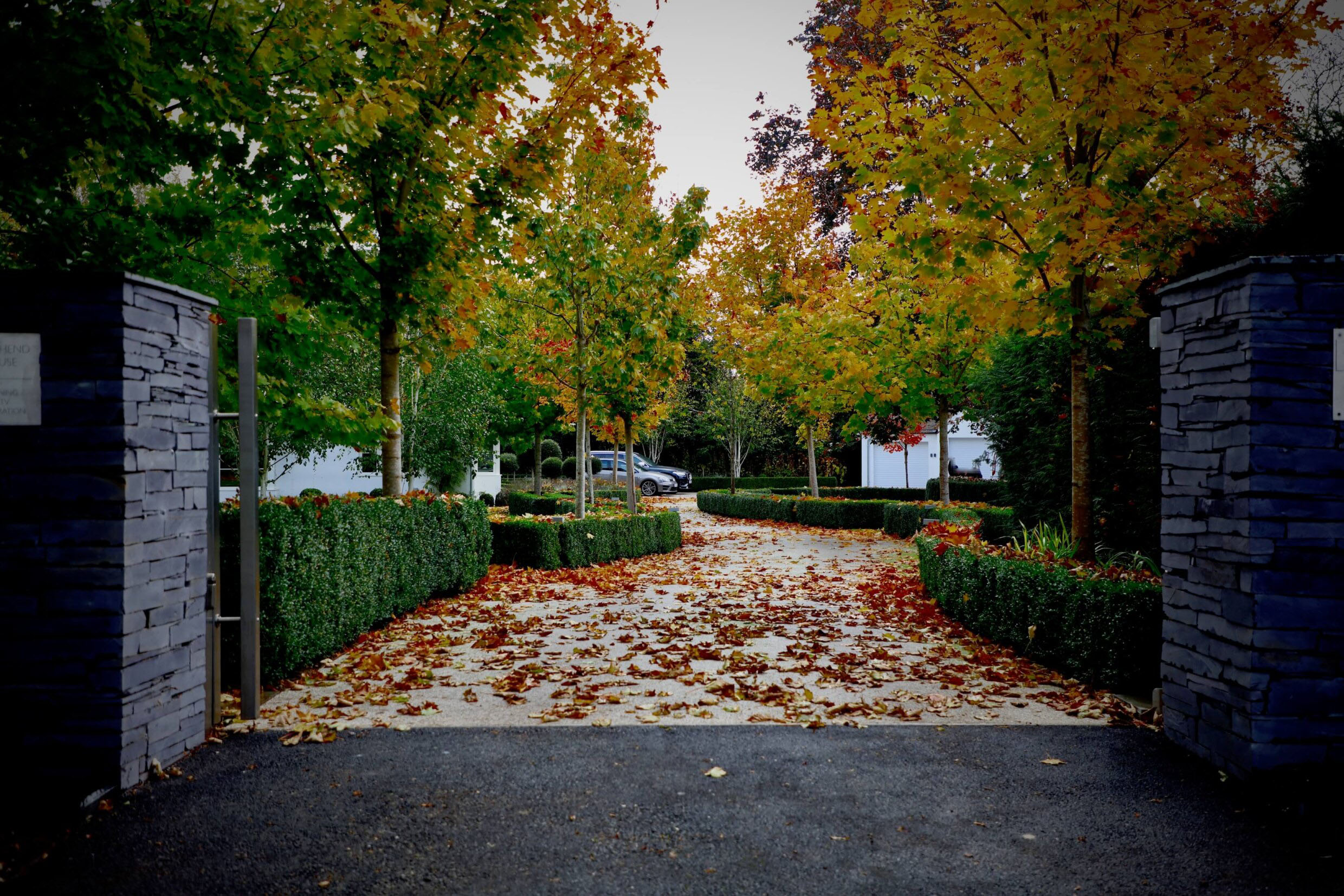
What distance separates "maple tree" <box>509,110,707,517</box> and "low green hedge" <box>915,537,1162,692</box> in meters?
6.73

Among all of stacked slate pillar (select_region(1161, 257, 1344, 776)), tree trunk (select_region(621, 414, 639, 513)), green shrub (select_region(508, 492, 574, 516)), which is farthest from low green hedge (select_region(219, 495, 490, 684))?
tree trunk (select_region(621, 414, 639, 513))

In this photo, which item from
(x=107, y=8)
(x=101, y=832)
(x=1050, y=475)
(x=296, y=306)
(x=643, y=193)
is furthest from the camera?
(x=643, y=193)

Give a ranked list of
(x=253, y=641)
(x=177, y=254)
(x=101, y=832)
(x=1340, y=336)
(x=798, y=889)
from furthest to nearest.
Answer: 1. (x=177, y=254)
2. (x=253, y=641)
3. (x=1340, y=336)
4. (x=101, y=832)
5. (x=798, y=889)

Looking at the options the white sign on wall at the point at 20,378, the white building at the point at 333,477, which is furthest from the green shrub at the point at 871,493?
the white sign on wall at the point at 20,378

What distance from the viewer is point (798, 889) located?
8.97 ft

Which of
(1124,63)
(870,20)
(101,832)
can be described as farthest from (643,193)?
(101,832)

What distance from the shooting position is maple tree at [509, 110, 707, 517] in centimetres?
1163

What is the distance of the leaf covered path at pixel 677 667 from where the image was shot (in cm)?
469

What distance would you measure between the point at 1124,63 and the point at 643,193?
9.51 metres

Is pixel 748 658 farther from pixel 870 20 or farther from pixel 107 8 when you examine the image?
pixel 107 8

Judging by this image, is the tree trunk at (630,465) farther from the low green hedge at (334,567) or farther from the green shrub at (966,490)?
the green shrub at (966,490)

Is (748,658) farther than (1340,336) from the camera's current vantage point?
Yes

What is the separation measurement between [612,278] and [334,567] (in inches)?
266

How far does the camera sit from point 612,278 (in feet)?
37.6
